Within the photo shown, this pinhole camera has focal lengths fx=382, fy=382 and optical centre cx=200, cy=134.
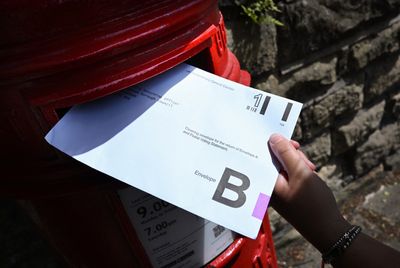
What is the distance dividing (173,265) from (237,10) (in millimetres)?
1172

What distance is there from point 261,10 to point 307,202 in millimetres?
1086

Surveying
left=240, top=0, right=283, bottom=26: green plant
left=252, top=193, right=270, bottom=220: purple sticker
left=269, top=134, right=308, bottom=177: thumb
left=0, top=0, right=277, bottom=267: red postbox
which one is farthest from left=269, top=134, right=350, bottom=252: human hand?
left=240, top=0, right=283, bottom=26: green plant

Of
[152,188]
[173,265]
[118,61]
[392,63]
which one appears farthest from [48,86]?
[392,63]

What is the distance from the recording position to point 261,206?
86 cm

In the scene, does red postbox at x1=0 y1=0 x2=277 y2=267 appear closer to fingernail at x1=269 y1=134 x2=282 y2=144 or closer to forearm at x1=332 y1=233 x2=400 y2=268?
fingernail at x1=269 y1=134 x2=282 y2=144

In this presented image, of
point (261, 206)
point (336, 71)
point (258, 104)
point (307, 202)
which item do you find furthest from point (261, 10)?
point (261, 206)

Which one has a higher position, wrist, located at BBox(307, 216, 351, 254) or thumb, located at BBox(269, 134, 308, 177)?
thumb, located at BBox(269, 134, 308, 177)

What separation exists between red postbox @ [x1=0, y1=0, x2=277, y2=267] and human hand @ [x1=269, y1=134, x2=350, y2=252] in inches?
14.1

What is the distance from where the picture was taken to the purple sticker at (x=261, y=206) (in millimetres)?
849

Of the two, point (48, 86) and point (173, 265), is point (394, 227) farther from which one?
point (48, 86)

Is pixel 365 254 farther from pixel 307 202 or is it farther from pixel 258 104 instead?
pixel 258 104

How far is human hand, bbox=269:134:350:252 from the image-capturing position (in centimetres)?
97

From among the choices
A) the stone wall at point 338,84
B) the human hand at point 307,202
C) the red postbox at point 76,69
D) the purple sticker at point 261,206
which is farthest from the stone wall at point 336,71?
the purple sticker at point 261,206

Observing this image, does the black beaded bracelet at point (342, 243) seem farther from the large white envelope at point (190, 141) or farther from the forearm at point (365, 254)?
the large white envelope at point (190, 141)
